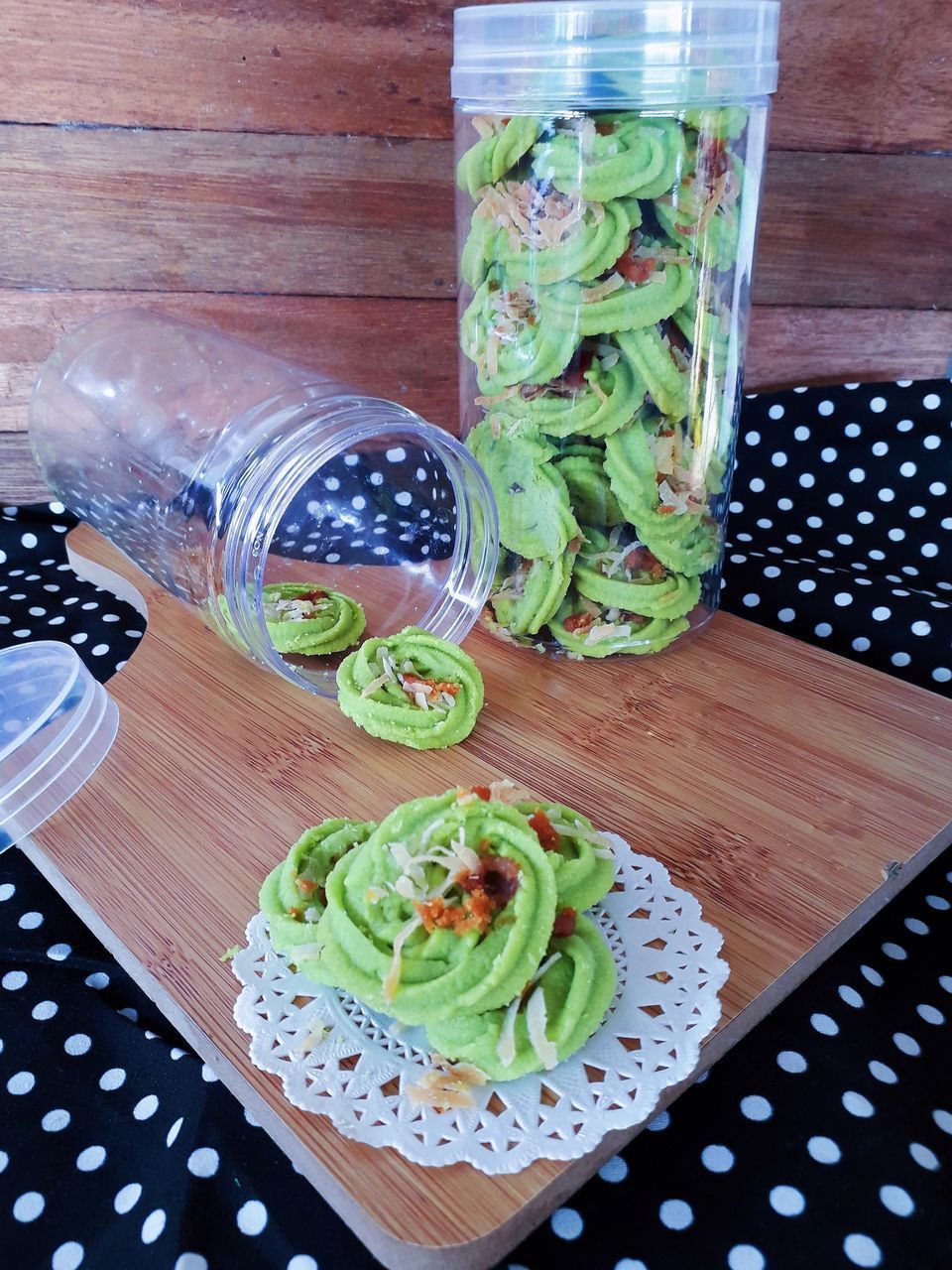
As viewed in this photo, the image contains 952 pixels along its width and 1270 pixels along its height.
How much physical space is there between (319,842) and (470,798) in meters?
0.12

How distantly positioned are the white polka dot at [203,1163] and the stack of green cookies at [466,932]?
11cm

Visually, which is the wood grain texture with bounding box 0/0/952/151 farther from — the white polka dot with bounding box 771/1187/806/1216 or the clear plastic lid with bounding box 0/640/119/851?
the white polka dot with bounding box 771/1187/806/1216

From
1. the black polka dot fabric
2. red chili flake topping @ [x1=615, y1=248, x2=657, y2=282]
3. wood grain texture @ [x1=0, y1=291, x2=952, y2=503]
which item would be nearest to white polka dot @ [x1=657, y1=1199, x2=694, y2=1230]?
the black polka dot fabric

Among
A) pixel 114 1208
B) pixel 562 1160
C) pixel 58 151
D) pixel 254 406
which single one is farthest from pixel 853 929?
pixel 58 151

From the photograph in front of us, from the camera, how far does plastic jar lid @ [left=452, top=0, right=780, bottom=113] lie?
0.71 meters

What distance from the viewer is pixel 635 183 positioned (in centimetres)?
74

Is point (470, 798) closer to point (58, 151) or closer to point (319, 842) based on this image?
point (319, 842)

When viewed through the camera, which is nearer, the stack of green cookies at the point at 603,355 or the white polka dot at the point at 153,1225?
the white polka dot at the point at 153,1225

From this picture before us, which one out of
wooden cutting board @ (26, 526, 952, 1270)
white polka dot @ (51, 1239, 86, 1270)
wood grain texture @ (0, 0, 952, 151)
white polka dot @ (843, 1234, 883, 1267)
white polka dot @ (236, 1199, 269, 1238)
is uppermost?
wood grain texture @ (0, 0, 952, 151)

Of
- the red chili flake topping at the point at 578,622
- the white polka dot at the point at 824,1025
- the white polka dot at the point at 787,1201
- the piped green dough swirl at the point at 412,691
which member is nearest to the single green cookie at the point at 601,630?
the red chili flake topping at the point at 578,622

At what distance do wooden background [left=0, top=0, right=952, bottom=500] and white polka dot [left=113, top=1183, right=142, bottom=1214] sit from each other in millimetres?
963

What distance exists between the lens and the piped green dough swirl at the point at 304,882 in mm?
571

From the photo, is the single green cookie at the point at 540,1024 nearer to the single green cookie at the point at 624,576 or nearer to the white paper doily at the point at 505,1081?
the white paper doily at the point at 505,1081

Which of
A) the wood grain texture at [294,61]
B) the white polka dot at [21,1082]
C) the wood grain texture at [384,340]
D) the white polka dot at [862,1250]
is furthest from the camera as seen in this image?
the wood grain texture at [384,340]
